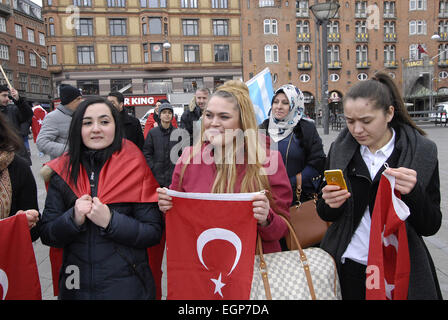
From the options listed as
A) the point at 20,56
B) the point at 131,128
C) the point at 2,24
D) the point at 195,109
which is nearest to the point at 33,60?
the point at 20,56

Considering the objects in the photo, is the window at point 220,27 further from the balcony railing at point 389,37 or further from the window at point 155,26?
the balcony railing at point 389,37

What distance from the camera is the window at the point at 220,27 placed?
38.8 metres

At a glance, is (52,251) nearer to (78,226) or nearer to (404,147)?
(78,226)

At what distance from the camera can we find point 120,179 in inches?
79.6

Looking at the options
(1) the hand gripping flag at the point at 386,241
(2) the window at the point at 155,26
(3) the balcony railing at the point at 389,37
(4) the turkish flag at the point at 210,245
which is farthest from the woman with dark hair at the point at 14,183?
(3) the balcony railing at the point at 389,37

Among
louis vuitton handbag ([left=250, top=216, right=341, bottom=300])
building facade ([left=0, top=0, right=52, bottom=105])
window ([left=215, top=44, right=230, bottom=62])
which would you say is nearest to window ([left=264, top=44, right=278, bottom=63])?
window ([left=215, top=44, right=230, bottom=62])

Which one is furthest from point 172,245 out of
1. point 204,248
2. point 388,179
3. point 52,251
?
point 388,179

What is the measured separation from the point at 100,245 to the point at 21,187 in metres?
0.61

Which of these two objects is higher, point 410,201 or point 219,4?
point 219,4

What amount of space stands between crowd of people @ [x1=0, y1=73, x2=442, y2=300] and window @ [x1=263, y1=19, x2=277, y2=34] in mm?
40549

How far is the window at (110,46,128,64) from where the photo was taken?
3734 centimetres

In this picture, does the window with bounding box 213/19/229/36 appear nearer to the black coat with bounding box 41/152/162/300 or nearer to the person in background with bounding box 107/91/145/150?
the person in background with bounding box 107/91/145/150

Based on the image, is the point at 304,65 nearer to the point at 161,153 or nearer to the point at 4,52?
the point at 4,52

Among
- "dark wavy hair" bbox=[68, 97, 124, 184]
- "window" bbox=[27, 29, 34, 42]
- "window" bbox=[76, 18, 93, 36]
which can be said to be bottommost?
"dark wavy hair" bbox=[68, 97, 124, 184]
